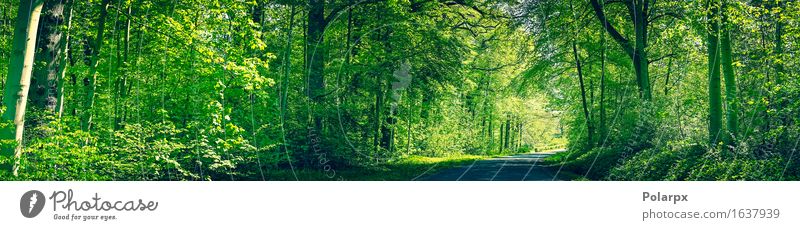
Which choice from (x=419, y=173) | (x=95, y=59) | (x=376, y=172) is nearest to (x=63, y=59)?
(x=95, y=59)

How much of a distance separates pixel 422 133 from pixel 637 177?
24.3ft

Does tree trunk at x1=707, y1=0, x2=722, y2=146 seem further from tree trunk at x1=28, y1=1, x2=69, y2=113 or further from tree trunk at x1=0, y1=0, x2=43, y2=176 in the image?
tree trunk at x1=28, y1=1, x2=69, y2=113

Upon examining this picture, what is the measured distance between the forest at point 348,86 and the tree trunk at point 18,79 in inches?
1.3

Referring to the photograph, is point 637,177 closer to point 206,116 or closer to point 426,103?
point 426,103

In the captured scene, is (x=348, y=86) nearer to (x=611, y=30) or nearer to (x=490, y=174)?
(x=490, y=174)

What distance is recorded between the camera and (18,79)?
1048cm

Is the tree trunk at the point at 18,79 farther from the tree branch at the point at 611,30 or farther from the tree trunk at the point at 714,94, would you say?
the tree branch at the point at 611,30

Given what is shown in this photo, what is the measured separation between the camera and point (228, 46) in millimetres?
13242

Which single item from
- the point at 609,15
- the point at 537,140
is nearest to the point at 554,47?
the point at 609,15

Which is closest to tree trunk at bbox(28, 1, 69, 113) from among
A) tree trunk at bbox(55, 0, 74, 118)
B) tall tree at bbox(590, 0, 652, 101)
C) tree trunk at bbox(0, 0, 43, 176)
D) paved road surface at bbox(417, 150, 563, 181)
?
tree trunk at bbox(55, 0, 74, 118)

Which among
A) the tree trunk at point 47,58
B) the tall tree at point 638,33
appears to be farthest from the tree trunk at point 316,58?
the tall tree at point 638,33
